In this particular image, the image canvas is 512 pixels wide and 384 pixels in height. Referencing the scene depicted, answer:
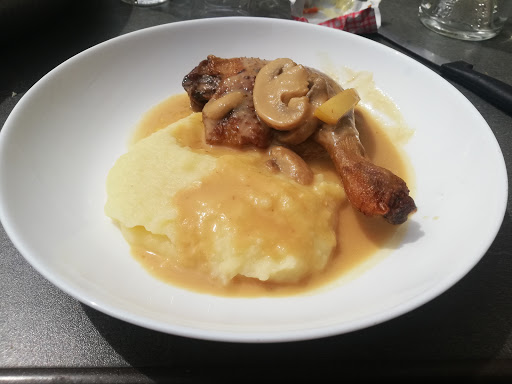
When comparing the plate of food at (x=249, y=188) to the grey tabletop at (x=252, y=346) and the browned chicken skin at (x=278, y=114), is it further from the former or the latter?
the grey tabletop at (x=252, y=346)

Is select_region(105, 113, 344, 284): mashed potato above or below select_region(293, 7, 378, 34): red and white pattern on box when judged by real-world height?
below

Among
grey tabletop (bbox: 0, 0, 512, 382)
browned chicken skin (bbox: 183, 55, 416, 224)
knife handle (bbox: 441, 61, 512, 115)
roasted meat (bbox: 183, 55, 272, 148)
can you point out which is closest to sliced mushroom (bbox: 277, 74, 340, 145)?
browned chicken skin (bbox: 183, 55, 416, 224)

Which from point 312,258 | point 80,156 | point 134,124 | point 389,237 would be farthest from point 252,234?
point 134,124

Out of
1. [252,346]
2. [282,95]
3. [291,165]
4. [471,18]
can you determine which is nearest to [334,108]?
[282,95]

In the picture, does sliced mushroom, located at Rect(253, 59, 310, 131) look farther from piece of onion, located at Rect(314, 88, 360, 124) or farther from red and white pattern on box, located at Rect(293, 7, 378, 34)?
red and white pattern on box, located at Rect(293, 7, 378, 34)

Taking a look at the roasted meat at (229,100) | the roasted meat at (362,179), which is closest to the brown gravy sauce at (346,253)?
the roasted meat at (362,179)

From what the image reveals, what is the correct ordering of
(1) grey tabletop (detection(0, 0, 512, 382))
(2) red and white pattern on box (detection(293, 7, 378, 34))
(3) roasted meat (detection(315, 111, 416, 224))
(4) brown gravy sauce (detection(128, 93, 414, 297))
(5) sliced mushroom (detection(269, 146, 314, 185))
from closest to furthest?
(1) grey tabletop (detection(0, 0, 512, 382)) → (4) brown gravy sauce (detection(128, 93, 414, 297)) → (3) roasted meat (detection(315, 111, 416, 224)) → (5) sliced mushroom (detection(269, 146, 314, 185)) → (2) red and white pattern on box (detection(293, 7, 378, 34))

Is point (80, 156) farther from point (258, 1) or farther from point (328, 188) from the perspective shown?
point (258, 1)
